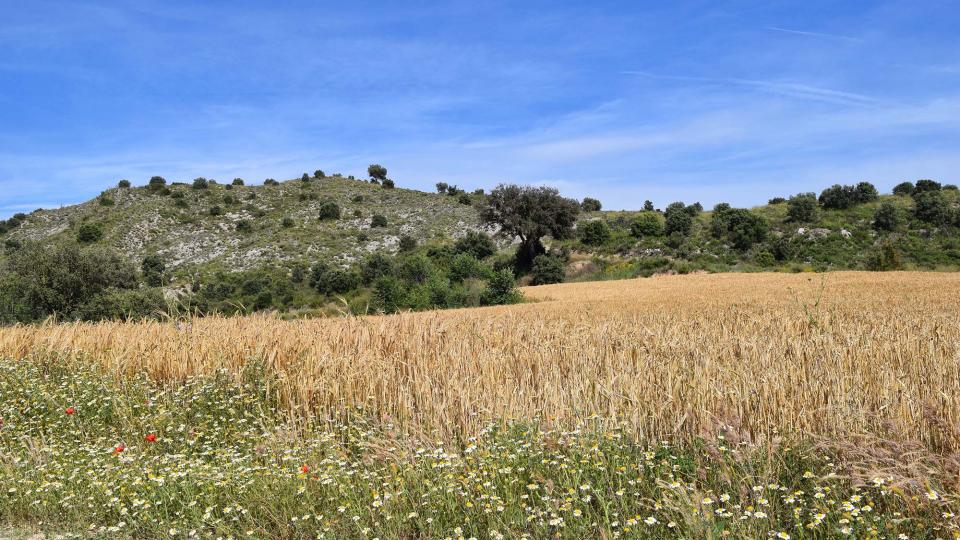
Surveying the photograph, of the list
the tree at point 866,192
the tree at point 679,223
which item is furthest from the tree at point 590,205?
the tree at point 866,192

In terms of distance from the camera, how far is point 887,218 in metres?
53.0

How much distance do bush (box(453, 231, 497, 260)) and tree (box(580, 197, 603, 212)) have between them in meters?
23.4

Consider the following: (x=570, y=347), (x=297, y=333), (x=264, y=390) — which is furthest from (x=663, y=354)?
(x=297, y=333)

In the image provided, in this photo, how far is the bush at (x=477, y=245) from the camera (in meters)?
64.8

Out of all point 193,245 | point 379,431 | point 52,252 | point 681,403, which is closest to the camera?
point 681,403

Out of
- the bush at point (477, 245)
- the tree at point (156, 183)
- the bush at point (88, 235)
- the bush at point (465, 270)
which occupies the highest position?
the tree at point (156, 183)

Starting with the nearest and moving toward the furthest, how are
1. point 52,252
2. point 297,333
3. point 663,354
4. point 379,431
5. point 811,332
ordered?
point 379,431
point 663,354
point 811,332
point 297,333
point 52,252

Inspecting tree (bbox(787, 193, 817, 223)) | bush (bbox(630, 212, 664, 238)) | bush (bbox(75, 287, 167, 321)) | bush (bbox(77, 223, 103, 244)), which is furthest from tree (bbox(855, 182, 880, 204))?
bush (bbox(77, 223, 103, 244))

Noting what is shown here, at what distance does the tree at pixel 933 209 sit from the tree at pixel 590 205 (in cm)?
3905

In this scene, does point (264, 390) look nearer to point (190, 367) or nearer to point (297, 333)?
point (190, 367)

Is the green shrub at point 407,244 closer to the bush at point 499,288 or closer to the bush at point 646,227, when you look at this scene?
the bush at point 646,227

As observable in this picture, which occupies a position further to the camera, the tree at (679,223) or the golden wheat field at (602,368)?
the tree at (679,223)

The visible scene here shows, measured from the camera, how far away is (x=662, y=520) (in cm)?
404

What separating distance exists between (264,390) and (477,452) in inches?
155
